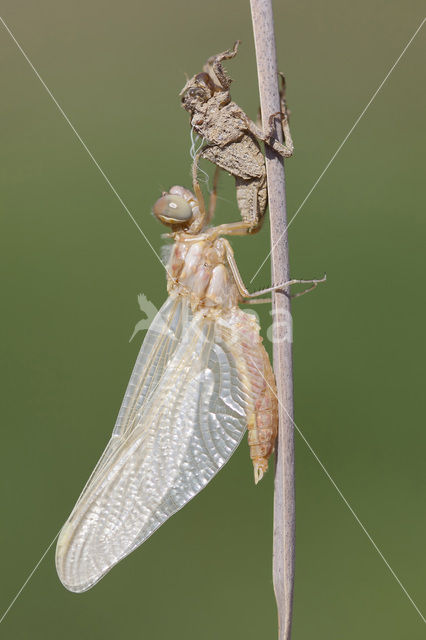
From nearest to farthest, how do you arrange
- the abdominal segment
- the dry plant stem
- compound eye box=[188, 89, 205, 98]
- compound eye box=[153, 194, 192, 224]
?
the dry plant stem < compound eye box=[188, 89, 205, 98] < the abdominal segment < compound eye box=[153, 194, 192, 224]

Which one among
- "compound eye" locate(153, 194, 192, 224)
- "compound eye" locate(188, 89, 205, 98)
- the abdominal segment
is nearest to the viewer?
"compound eye" locate(188, 89, 205, 98)

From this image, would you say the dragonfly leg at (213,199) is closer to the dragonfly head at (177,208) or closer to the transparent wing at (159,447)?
the dragonfly head at (177,208)

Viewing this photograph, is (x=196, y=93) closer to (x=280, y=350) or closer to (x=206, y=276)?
(x=206, y=276)

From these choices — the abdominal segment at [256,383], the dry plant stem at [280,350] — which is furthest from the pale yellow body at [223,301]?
the dry plant stem at [280,350]

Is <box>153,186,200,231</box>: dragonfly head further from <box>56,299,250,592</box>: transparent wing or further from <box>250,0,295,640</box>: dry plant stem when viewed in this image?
<box>250,0,295,640</box>: dry plant stem

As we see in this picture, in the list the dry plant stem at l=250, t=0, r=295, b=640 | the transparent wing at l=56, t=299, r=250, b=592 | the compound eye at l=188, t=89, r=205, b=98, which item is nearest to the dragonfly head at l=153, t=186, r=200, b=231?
the transparent wing at l=56, t=299, r=250, b=592

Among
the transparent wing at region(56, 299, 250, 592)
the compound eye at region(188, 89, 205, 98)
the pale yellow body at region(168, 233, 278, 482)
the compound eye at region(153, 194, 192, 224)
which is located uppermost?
the compound eye at region(188, 89, 205, 98)

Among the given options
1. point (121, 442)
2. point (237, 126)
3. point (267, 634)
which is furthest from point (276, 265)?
point (267, 634)
